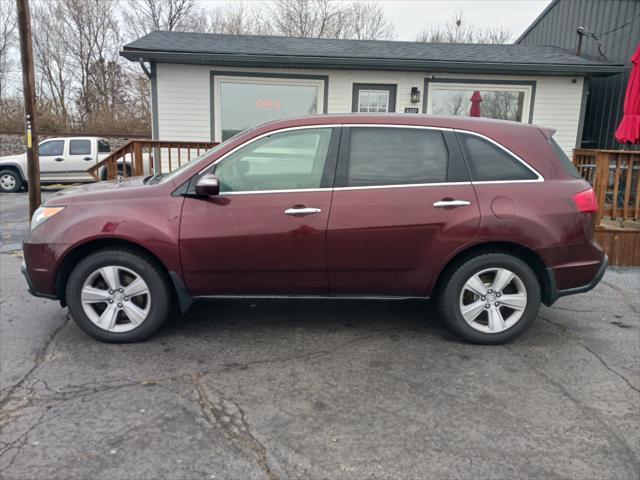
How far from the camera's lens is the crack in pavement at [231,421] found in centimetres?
252

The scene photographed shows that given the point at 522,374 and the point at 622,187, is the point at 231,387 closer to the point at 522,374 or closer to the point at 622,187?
the point at 522,374

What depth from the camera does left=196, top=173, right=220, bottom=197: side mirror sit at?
366 cm

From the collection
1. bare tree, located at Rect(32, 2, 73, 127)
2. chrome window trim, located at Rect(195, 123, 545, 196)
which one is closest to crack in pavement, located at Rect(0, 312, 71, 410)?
chrome window trim, located at Rect(195, 123, 545, 196)

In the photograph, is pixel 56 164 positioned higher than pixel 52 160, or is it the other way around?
pixel 52 160

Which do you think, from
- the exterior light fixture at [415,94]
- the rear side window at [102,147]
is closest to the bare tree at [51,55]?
the rear side window at [102,147]

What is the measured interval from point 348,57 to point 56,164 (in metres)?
9.75

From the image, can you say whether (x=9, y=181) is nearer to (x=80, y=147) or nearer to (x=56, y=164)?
(x=56, y=164)

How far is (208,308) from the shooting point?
4746 mm

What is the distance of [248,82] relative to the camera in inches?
428

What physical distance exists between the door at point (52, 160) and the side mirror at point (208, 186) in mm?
13467

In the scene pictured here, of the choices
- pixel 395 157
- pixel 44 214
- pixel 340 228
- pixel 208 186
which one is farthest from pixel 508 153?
pixel 44 214

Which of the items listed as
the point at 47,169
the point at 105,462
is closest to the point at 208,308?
the point at 105,462

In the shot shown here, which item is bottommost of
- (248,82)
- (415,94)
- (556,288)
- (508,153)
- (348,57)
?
(556,288)

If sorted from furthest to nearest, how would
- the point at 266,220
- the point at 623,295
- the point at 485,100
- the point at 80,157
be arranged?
1. the point at 80,157
2. the point at 485,100
3. the point at 623,295
4. the point at 266,220
